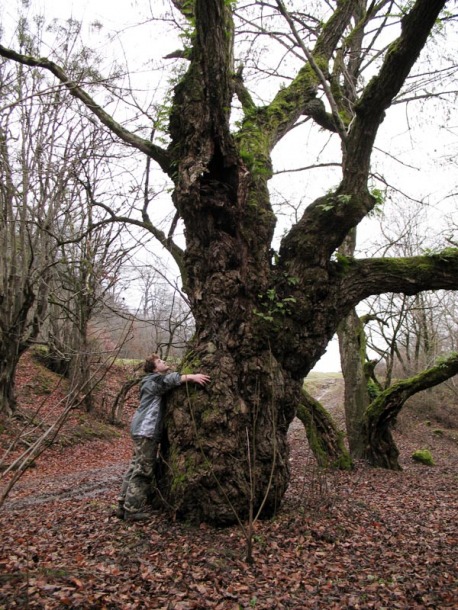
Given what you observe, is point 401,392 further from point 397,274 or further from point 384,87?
point 384,87

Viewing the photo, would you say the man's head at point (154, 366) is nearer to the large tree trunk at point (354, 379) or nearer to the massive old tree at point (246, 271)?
the massive old tree at point (246, 271)

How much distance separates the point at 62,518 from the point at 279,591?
273 centimetres

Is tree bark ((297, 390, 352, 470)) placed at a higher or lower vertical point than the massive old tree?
lower

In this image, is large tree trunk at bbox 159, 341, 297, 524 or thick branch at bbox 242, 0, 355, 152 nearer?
large tree trunk at bbox 159, 341, 297, 524

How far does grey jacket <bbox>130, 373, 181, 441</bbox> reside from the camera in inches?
181

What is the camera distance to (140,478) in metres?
4.62

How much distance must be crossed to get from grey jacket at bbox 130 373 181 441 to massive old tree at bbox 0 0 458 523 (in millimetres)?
188

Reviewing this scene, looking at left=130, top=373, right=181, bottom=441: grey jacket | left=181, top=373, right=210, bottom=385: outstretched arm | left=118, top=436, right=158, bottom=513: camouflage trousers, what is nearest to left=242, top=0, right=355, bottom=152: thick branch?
left=181, top=373, right=210, bottom=385: outstretched arm

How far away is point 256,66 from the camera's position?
759 cm

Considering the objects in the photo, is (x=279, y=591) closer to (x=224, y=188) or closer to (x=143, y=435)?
(x=143, y=435)

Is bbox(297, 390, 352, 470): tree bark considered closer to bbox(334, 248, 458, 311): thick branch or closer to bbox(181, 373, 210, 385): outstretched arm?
bbox(334, 248, 458, 311): thick branch

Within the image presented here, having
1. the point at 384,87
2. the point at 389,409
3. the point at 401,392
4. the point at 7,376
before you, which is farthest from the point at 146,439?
the point at 7,376

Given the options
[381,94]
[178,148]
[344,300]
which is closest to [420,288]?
[344,300]

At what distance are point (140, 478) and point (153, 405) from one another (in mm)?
792
